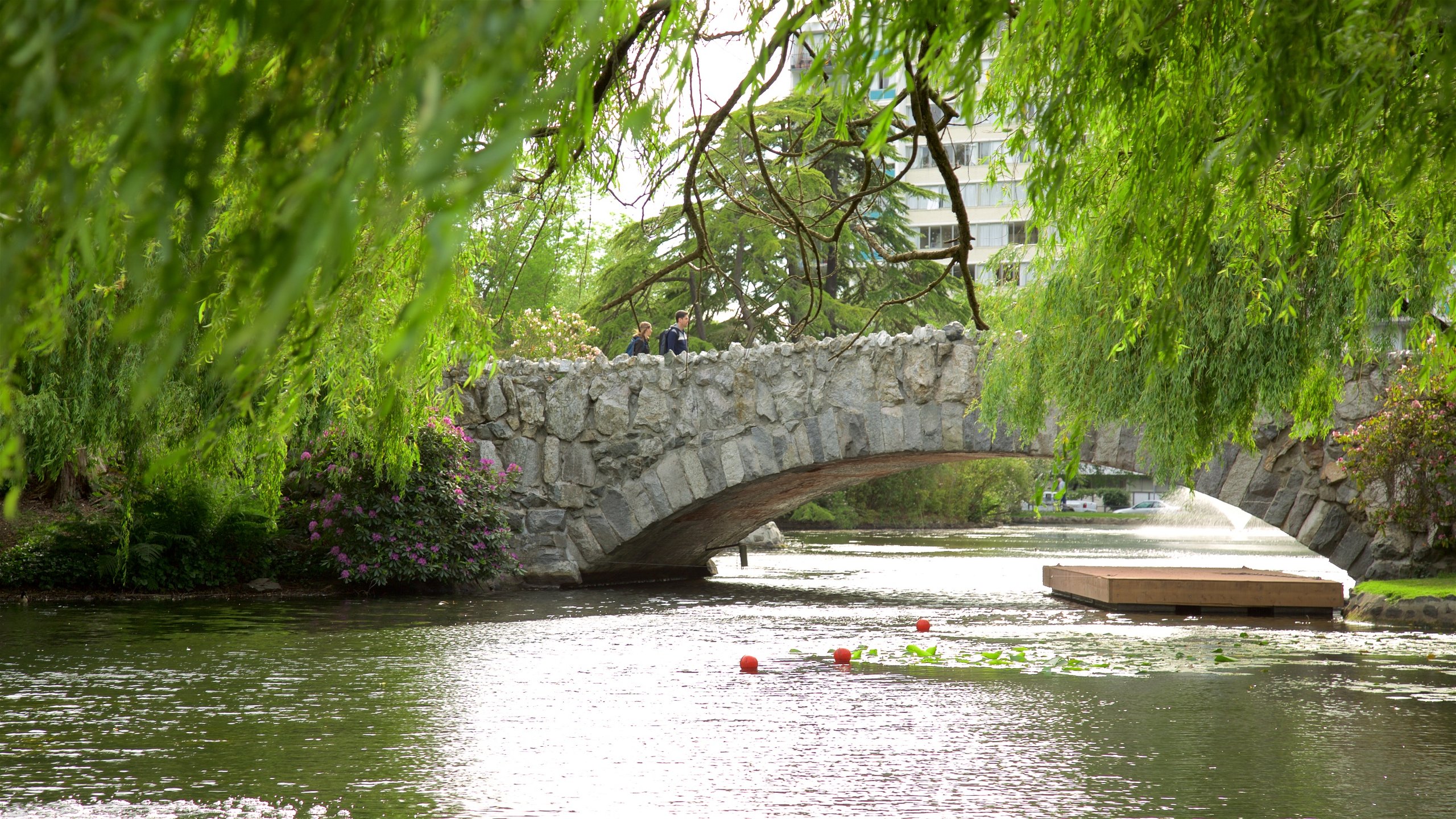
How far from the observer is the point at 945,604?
12203mm

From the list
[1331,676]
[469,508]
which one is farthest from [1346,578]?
[469,508]

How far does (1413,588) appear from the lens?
10414 mm

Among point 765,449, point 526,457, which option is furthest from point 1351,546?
point 526,457

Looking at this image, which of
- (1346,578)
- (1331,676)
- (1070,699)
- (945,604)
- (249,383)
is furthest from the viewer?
(1346,578)

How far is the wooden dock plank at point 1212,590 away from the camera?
11164 millimetres

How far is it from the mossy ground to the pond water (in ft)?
1.94

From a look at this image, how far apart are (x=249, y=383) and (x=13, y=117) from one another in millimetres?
509

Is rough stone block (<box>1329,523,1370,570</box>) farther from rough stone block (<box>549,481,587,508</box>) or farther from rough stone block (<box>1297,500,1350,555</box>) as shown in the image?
rough stone block (<box>549,481,587,508</box>)

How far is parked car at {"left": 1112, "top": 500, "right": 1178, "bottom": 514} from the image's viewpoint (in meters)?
48.7

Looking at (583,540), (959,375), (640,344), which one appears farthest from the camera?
(640,344)

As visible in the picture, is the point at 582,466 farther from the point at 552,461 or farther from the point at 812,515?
the point at 812,515

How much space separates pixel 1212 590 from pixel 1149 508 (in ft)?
143

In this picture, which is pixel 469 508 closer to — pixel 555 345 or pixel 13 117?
pixel 555 345

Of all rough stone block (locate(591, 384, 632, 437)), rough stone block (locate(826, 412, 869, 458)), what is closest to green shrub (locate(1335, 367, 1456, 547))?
rough stone block (locate(826, 412, 869, 458))
